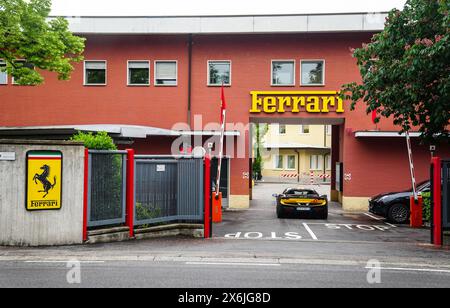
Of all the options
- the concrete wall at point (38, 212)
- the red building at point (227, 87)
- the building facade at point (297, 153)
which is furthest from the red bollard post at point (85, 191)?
the building facade at point (297, 153)

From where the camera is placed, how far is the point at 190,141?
71.5ft

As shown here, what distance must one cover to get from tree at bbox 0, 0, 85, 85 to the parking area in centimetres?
838

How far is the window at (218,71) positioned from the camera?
2220 centimetres

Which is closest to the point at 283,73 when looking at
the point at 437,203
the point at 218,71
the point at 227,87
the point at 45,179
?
the point at 227,87

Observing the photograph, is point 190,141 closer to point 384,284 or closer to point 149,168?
point 149,168

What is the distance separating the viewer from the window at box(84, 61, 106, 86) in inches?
883

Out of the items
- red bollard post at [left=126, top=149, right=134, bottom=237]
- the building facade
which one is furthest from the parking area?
the building facade

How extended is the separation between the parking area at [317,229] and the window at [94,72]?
9.31 m

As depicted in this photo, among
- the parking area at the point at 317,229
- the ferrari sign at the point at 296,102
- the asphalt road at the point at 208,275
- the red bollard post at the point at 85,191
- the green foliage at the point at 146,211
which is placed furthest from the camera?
the ferrari sign at the point at 296,102

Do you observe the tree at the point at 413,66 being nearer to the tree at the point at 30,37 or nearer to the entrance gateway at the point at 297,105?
the entrance gateway at the point at 297,105

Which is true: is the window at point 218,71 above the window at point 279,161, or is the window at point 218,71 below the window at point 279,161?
above

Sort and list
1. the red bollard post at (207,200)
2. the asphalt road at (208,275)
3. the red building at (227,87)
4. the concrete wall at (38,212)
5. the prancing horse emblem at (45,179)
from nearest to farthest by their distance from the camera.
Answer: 1. the asphalt road at (208,275)
2. the concrete wall at (38,212)
3. the prancing horse emblem at (45,179)
4. the red bollard post at (207,200)
5. the red building at (227,87)

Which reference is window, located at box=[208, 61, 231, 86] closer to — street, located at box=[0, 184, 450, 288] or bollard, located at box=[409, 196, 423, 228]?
bollard, located at box=[409, 196, 423, 228]
